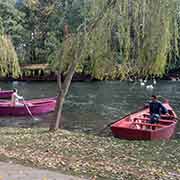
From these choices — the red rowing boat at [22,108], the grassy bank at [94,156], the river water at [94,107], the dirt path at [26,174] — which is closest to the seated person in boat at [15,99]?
the red rowing boat at [22,108]

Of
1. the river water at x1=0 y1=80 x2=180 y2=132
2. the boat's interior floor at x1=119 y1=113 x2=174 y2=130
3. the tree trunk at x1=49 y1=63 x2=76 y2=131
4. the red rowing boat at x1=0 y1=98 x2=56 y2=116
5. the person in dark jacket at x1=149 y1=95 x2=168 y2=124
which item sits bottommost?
the river water at x1=0 y1=80 x2=180 y2=132

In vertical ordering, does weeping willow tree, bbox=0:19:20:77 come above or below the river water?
above

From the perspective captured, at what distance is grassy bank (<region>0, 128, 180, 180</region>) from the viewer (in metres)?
6.78

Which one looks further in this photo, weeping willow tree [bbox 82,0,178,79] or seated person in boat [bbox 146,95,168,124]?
seated person in boat [bbox 146,95,168,124]

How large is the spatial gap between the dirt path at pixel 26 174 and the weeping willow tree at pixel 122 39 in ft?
14.9

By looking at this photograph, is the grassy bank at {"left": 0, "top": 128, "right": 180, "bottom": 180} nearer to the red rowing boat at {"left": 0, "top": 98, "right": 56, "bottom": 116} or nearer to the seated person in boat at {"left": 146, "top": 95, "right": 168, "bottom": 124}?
the seated person in boat at {"left": 146, "top": 95, "right": 168, "bottom": 124}

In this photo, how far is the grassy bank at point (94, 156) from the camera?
678cm

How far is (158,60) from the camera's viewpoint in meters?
9.70

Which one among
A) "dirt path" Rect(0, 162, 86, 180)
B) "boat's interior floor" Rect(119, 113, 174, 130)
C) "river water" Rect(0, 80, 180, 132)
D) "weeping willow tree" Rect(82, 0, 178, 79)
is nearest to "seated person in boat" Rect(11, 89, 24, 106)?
"river water" Rect(0, 80, 180, 132)

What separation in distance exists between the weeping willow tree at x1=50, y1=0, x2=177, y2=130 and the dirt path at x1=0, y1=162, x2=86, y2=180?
4.53 metres

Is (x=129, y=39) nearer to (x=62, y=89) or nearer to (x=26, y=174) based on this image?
(x=62, y=89)

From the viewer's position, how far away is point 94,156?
26.6 feet

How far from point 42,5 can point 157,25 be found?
41.4 metres

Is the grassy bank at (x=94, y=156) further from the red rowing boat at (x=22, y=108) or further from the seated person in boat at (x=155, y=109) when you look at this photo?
the red rowing boat at (x=22, y=108)
